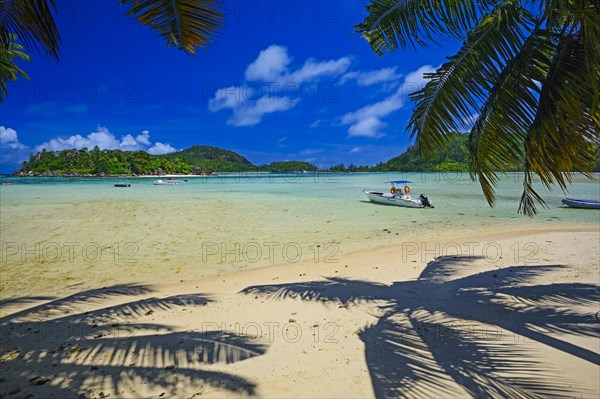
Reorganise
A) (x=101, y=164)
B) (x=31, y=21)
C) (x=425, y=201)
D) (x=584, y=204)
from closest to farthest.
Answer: (x=31, y=21), (x=584, y=204), (x=425, y=201), (x=101, y=164)

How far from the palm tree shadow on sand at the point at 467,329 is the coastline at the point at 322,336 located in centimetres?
2

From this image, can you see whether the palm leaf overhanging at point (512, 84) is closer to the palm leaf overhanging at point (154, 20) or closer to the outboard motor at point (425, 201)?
the palm leaf overhanging at point (154, 20)

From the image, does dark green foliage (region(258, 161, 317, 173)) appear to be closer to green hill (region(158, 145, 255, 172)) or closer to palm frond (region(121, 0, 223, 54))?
green hill (region(158, 145, 255, 172))

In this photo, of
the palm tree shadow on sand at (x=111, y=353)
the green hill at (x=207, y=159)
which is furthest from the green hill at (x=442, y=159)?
the green hill at (x=207, y=159)

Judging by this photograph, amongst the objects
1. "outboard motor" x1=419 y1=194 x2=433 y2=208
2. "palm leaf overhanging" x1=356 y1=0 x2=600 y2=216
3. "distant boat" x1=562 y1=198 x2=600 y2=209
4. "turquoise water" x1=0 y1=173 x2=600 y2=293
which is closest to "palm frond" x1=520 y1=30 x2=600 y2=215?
"palm leaf overhanging" x1=356 y1=0 x2=600 y2=216

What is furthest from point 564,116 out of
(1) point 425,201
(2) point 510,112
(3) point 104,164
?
(3) point 104,164

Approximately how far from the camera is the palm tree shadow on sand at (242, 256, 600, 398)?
2889 millimetres

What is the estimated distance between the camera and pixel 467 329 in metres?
3.95

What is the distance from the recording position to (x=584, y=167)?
11.2 ft

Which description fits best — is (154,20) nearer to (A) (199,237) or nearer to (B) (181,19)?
(B) (181,19)

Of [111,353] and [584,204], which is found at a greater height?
[584,204]

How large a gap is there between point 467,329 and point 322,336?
6.17 ft

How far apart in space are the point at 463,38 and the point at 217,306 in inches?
209

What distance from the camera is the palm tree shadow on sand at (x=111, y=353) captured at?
2.92 metres
